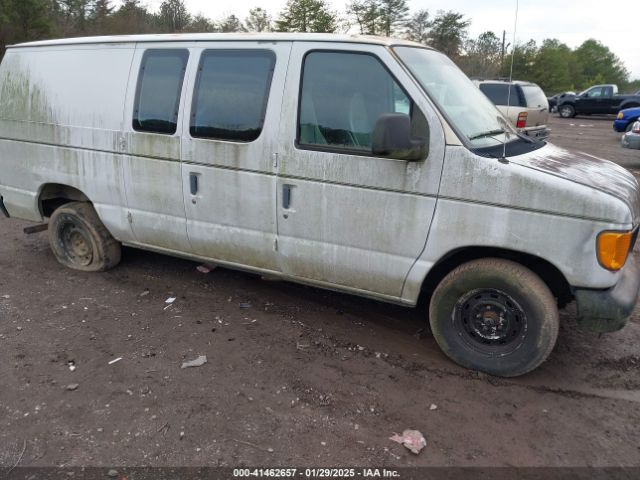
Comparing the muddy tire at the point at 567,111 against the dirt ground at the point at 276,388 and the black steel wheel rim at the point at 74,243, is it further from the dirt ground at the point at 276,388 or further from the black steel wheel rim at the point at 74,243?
the black steel wheel rim at the point at 74,243

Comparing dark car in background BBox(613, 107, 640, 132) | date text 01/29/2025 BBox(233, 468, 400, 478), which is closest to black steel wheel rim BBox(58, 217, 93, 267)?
date text 01/29/2025 BBox(233, 468, 400, 478)

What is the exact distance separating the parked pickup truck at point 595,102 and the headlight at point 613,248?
2552 centimetres

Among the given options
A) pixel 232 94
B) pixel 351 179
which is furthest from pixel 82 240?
pixel 351 179

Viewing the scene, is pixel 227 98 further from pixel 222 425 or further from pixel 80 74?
pixel 222 425

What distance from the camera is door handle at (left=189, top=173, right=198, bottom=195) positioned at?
4.29 metres

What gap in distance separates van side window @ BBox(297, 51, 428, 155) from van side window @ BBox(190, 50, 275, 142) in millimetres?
356

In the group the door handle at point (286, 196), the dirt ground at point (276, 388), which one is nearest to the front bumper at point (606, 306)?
the dirt ground at point (276, 388)

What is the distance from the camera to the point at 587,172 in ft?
11.3

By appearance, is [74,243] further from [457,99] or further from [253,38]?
[457,99]

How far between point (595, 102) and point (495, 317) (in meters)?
27.3

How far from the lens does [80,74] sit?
4777 mm

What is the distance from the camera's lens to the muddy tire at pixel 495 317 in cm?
337

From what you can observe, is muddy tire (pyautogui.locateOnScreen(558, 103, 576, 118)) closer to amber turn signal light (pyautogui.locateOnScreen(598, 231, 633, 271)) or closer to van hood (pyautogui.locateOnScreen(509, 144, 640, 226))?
van hood (pyautogui.locateOnScreen(509, 144, 640, 226))

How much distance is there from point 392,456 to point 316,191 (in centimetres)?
187
